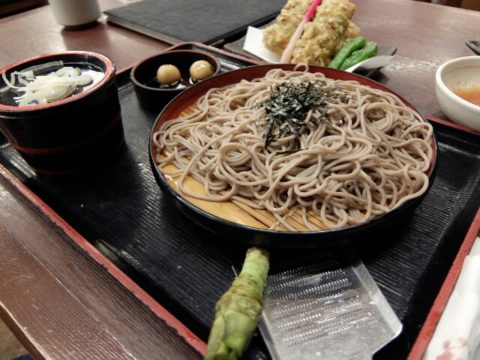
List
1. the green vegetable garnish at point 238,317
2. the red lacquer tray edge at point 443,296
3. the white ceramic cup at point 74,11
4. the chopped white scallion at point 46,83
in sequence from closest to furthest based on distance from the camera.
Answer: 1. the green vegetable garnish at point 238,317
2. the red lacquer tray edge at point 443,296
3. the chopped white scallion at point 46,83
4. the white ceramic cup at point 74,11

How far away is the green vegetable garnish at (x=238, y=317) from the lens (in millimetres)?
795

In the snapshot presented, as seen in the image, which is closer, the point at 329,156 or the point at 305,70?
the point at 329,156

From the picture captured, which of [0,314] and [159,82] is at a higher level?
[159,82]

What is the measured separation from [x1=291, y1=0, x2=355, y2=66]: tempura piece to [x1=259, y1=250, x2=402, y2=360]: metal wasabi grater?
1443 mm

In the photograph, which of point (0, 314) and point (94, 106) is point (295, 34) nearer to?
point (94, 106)

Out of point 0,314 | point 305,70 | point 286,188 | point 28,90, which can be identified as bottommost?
point 0,314

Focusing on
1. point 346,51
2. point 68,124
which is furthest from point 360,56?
point 68,124

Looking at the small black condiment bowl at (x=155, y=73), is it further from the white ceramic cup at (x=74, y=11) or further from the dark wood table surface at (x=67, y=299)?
the white ceramic cup at (x=74, y=11)

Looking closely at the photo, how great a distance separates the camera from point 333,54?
91.4 inches

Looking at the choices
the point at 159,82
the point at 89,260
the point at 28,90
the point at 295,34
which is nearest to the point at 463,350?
the point at 89,260

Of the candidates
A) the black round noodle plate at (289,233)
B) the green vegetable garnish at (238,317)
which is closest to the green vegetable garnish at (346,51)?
the black round noodle plate at (289,233)

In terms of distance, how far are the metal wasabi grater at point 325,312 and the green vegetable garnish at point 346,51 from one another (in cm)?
144

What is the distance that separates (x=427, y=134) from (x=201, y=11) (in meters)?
2.28

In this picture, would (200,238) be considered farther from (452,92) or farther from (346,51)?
(346,51)
